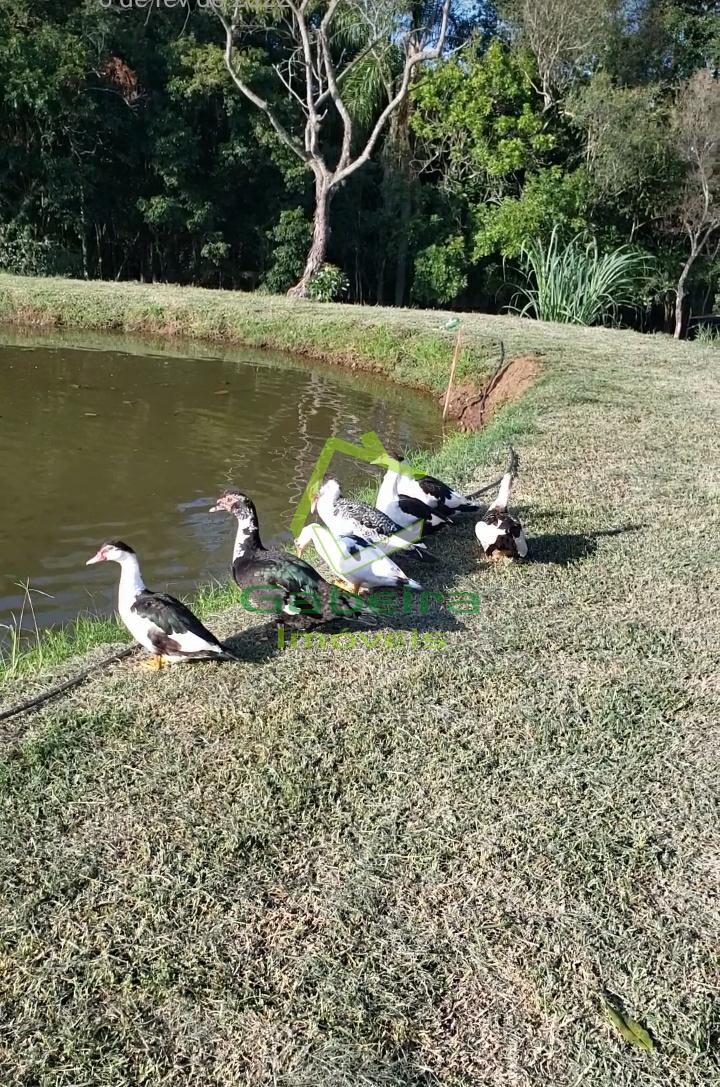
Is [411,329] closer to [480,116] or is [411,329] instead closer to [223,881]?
[480,116]

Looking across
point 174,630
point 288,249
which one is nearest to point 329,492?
point 174,630

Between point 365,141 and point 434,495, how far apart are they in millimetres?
18371

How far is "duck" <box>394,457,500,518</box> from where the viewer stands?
492 centimetres

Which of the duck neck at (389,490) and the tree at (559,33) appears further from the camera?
the tree at (559,33)

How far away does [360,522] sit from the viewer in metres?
4.31

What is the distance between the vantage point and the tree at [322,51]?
16.2m

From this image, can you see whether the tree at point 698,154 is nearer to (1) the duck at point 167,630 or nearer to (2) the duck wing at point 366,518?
(2) the duck wing at point 366,518

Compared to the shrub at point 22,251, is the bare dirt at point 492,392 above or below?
below

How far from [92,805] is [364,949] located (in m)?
1.03

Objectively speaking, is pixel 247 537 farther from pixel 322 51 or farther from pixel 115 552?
pixel 322 51

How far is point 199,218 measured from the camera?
59.6ft

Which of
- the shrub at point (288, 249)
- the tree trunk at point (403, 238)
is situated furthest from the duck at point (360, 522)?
the tree trunk at point (403, 238)

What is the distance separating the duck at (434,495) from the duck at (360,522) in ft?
1.40

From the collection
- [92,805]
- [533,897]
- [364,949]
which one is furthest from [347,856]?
[92,805]
